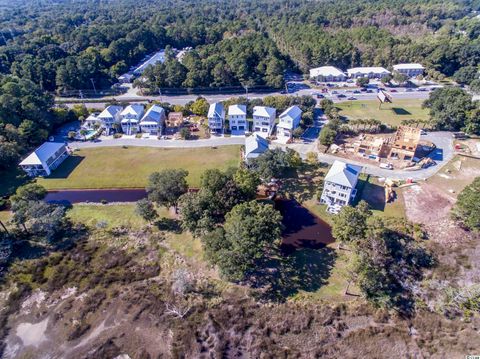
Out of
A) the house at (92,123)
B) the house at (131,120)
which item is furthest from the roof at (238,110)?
the house at (92,123)

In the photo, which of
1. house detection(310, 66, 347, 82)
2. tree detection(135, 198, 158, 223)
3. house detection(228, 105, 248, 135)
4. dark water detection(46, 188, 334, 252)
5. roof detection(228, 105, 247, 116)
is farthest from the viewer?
house detection(310, 66, 347, 82)

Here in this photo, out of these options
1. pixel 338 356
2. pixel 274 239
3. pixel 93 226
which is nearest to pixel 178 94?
pixel 93 226

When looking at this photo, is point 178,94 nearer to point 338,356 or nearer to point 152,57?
point 152,57

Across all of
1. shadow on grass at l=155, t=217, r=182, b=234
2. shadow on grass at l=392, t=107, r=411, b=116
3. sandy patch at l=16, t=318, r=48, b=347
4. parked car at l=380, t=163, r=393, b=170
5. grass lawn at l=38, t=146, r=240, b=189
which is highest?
shadow on grass at l=392, t=107, r=411, b=116

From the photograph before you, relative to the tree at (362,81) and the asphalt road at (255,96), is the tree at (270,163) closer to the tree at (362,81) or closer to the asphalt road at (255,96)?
the asphalt road at (255,96)

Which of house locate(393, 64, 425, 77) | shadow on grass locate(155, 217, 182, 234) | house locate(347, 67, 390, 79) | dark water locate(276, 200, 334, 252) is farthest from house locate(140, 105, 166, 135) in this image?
house locate(393, 64, 425, 77)

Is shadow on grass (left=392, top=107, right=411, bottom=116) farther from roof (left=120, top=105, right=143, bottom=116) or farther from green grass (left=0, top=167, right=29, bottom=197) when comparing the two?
green grass (left=0, top=167, right=29, bottom=197)
